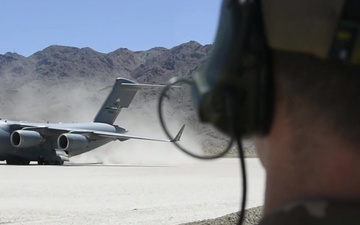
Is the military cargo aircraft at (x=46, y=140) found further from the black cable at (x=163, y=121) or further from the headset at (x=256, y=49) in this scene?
the headset at (x=256, y=49)

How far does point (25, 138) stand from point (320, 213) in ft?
115

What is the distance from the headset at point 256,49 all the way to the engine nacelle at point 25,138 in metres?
34.6

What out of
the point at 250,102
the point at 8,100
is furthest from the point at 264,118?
the point at 8,100

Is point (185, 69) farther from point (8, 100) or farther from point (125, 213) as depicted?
point (125, 213)

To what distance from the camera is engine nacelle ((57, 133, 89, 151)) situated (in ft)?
119

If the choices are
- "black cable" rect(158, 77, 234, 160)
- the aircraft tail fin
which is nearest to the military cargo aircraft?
the aircraft tail fin

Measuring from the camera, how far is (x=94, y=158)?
54000 mm

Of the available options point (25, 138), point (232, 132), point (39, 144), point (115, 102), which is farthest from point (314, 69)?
point (115, 102)

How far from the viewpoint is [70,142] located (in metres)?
36.2

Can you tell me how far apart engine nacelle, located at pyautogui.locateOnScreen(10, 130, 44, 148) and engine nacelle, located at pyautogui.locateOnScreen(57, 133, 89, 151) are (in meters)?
1.20

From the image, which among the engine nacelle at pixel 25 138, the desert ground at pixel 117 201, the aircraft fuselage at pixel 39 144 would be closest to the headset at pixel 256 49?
the desert ground at pixel 117 201

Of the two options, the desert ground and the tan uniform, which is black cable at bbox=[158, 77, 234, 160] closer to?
the tan uniform

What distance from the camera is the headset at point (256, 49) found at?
1.23 m

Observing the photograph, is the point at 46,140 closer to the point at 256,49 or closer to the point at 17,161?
the point at 17,161
